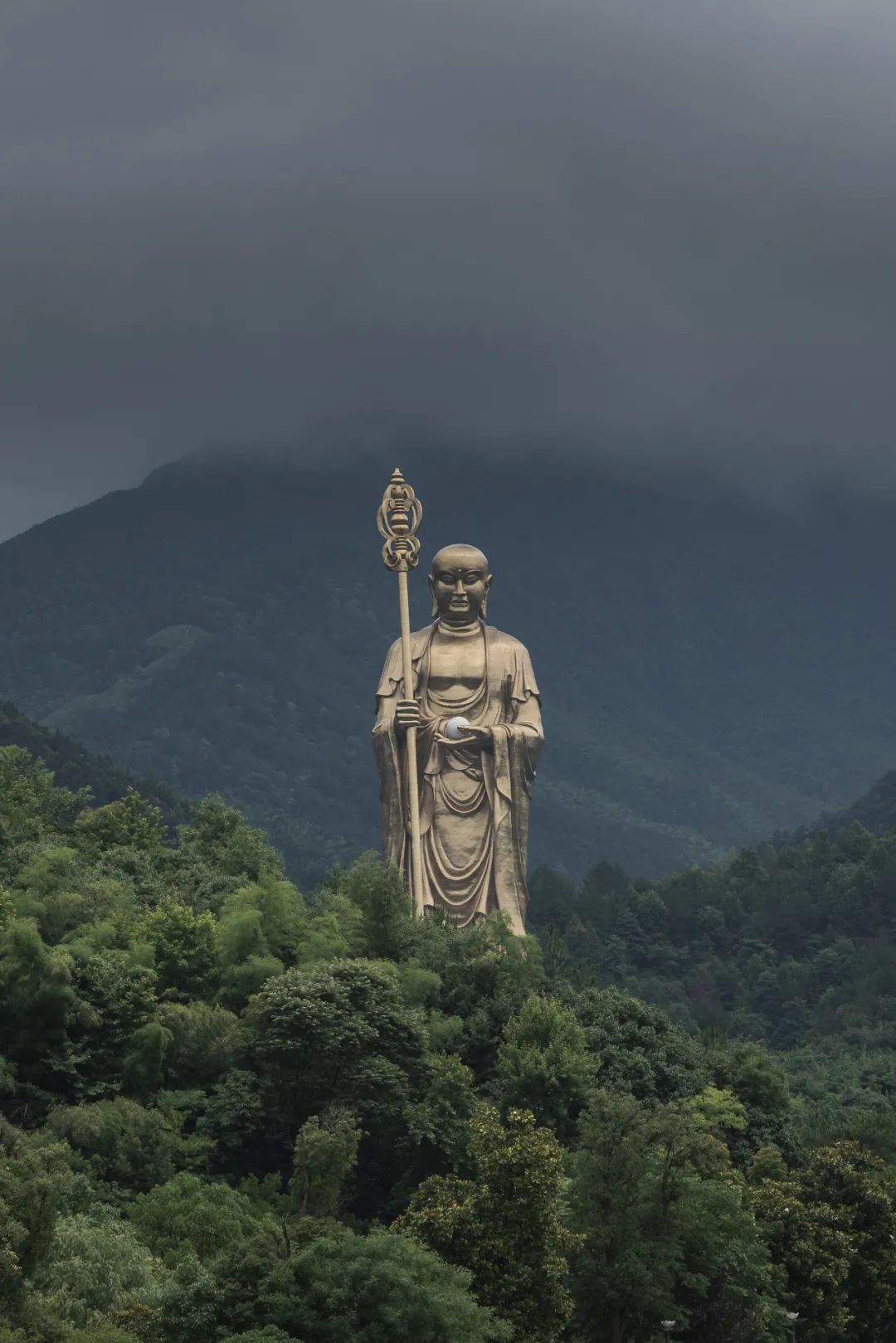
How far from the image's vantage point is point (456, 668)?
39906 millimetres

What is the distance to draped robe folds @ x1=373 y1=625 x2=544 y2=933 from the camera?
1543 inches

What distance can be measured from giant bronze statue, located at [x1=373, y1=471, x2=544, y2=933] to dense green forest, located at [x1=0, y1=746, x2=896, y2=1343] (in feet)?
3.76

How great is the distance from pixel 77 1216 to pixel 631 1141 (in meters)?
5.12

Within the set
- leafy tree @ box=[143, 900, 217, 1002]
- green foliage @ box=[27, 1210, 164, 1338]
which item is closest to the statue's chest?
leafy tree @ box=[143, 900, 217, 1002]

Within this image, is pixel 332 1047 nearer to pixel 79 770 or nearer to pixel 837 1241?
pixel 837 1241

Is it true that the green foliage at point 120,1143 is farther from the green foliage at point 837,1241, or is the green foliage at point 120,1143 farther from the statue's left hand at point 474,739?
the statue's left hand at point 474,739

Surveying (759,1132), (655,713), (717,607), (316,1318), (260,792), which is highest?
(717,607)

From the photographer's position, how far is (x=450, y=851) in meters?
39.3

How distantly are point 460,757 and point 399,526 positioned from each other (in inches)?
118

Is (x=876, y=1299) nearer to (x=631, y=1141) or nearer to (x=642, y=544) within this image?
(x=631, y=1141)

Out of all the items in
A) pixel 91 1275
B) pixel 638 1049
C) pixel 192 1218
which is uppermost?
pixel 638 1049

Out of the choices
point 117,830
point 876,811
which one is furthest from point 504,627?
point 117,830

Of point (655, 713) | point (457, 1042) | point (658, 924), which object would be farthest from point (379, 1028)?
point (655, 713)

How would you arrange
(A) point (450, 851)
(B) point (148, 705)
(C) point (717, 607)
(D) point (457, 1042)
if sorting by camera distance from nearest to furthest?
(D) point (457, 1042) → (A) point (450, 851) → (B) point (148, 705) → (C) point (717, 607)
